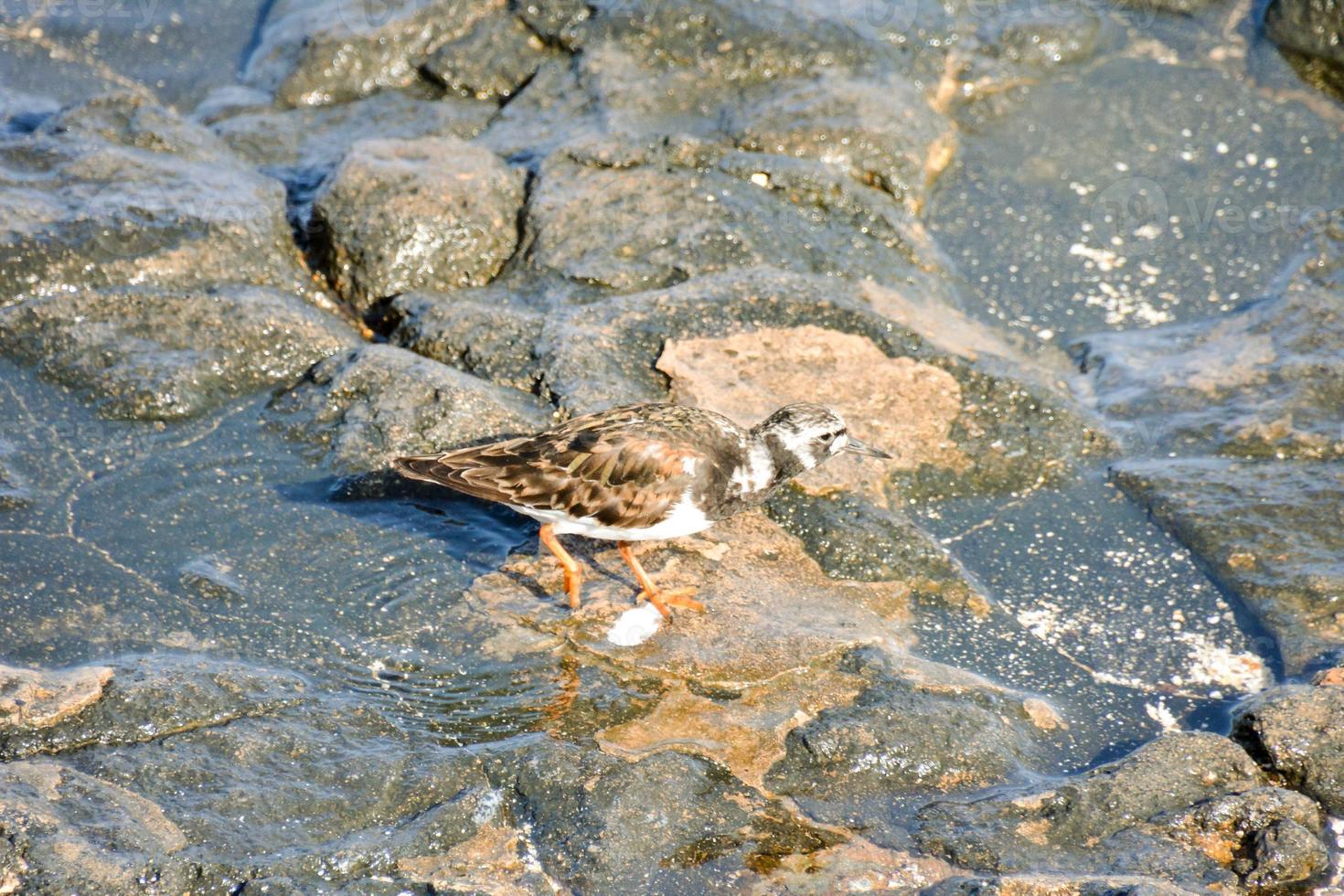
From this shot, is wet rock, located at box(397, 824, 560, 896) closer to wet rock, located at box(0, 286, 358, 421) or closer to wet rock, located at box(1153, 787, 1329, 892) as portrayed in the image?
wet rock, located at box(1153, 787, 1329, 892)

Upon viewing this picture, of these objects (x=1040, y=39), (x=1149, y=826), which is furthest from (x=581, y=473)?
(x=1040, y=39)

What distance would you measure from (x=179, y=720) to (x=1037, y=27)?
852 cm

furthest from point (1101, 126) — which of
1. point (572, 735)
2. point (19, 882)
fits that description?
point (19, 882)

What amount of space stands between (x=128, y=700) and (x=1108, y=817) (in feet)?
11.4

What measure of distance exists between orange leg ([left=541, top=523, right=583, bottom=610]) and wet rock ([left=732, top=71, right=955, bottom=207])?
3.83m

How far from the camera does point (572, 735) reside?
4.59 metres

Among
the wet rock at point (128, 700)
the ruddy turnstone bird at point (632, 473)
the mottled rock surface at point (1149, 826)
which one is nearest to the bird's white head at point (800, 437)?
the ruddy turnstone bird at point (632, 473)

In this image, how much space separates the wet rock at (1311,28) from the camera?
9.80 meters

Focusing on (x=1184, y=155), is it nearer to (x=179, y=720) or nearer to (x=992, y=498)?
(x=992, y=498)

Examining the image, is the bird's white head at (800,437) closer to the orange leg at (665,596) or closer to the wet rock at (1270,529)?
the orange leg at (665,596)

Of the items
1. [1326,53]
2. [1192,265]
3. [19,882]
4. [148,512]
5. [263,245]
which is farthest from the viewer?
[1326,53]

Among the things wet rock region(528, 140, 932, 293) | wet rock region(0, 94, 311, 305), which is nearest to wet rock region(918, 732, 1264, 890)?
wet rock region(528, 140, 932, 293)

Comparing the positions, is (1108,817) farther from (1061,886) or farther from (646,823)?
(646,823)

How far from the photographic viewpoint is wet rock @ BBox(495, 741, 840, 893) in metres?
4.05
